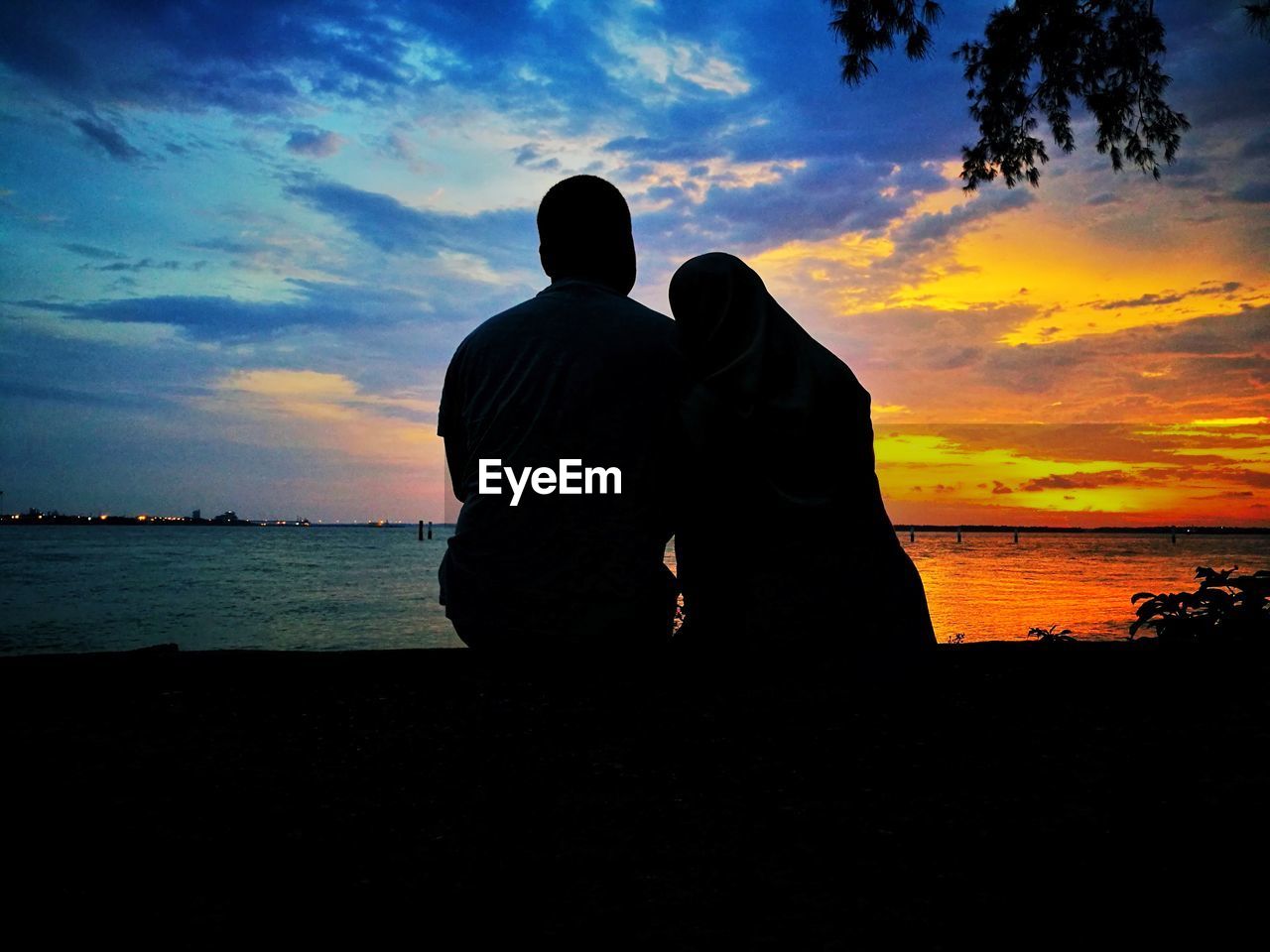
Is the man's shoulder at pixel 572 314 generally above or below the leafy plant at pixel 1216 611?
above

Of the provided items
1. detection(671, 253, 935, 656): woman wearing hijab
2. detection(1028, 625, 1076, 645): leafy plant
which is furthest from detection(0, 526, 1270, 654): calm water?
detection(1028, 625, 1076, 645): leafy plant

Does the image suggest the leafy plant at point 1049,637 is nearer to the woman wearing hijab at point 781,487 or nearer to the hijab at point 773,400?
the woman wearing hijab at point 781,487

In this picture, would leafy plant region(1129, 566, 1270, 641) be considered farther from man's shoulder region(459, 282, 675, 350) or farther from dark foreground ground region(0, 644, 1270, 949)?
man's shoulder region(459, 282, 675, 350)

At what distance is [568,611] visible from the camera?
2156mm

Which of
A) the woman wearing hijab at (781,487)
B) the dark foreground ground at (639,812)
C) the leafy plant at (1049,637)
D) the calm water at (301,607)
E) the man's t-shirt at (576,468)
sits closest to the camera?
the dark foreground ground at (639,812)

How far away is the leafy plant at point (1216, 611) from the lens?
3068mm

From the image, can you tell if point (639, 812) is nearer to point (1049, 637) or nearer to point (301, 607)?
point (1049, 637)

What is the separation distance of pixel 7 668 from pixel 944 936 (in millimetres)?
2622

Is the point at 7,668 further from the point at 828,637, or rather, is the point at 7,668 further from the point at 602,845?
the point at 828,637

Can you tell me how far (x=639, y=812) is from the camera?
1318 millimetres

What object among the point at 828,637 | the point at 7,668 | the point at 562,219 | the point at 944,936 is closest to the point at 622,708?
the point at 828,637

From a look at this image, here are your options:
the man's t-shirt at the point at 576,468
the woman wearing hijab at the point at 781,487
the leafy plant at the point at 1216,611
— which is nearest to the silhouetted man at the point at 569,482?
the man's t-shirt at the point at 576,468

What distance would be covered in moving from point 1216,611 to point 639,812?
3.07 meters

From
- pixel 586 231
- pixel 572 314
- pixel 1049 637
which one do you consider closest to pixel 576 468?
pixel 572 314
